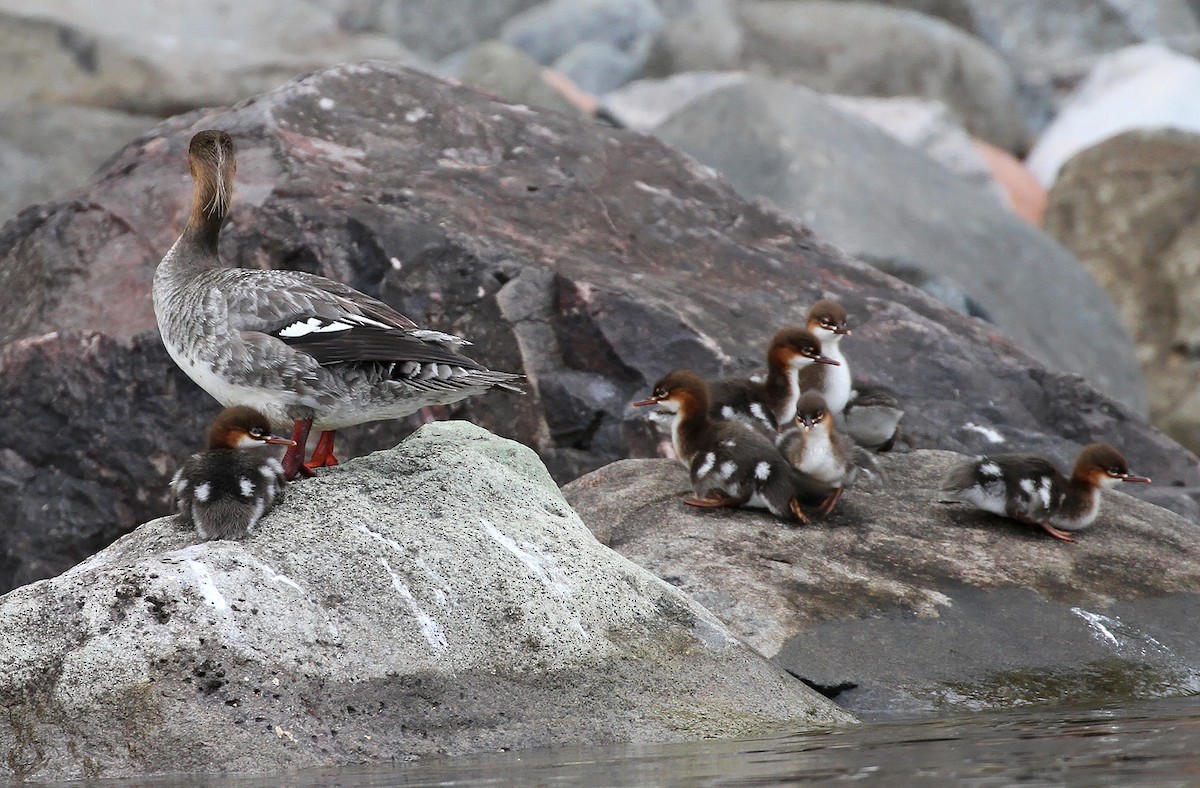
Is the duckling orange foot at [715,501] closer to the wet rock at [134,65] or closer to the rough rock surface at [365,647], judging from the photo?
the rough rock surface at [365,647]

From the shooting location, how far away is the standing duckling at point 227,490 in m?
5.13

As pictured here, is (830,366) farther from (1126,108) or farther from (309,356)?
(1126,108)

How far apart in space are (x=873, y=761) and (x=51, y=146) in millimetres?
13190

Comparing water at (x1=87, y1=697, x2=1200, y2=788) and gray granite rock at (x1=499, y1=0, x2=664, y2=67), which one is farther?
gray granite rock at (x1=499, y1=0, x2=664, y2=67)

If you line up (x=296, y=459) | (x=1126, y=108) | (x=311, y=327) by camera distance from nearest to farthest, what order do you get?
(x=296, y=459) → (x=311, y=327) → (x=1126, y=108)

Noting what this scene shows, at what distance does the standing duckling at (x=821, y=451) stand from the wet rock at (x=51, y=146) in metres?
10.3

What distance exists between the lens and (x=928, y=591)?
19.7ft

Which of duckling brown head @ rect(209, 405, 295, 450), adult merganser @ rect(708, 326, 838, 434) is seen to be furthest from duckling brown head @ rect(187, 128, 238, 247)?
adult merganser @ rect(708, 326, 838, 434)

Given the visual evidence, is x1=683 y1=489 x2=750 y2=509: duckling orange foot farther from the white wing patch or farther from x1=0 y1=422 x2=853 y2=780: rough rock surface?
the white wing patch

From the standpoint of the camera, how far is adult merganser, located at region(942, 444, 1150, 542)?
21.5ft

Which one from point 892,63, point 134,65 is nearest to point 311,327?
point 134,65

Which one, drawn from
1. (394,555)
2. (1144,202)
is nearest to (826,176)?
(1144,202)

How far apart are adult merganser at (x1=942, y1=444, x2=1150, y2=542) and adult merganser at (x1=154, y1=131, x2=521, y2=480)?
80.9 inches

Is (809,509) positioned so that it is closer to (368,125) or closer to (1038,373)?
(1038,373)
